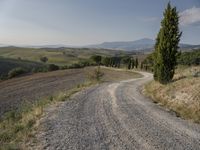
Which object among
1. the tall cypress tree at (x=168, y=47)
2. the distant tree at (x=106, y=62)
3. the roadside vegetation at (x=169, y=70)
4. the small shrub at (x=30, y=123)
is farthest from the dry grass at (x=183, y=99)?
the distant tree at (x=106, y=62)

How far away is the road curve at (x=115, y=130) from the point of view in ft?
31.5

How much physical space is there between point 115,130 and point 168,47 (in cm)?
1759

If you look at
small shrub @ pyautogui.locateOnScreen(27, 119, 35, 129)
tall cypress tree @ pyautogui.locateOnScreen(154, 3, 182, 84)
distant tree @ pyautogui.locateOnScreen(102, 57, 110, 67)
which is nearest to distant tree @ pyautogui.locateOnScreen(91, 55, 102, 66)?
distant tree @ pyautogui.locateOnScreen(102, 57, 110, 67)

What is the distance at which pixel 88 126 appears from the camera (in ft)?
39.8

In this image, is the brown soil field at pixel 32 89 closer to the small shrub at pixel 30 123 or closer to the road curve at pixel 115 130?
the road curve at pixel 115 130

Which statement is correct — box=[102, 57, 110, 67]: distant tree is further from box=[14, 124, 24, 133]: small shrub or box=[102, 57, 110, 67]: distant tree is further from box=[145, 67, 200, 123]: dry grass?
box=[14, 124, 24, 133]: small shrub

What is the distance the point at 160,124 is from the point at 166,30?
16920 mm

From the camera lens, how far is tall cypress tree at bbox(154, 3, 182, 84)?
88.7ft

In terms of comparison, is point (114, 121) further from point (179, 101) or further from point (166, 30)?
point (166, 30)

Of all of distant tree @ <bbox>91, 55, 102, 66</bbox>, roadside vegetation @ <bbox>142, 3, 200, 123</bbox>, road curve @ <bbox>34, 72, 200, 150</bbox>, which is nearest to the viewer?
road curve @ <bbox>34, 72, 200, 150</bbox>

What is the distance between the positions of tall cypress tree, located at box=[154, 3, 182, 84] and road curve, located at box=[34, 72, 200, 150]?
11.3 metres

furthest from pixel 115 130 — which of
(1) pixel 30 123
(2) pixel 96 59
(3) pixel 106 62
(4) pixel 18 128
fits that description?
(2) pixel 96 59

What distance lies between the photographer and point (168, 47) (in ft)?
88.9

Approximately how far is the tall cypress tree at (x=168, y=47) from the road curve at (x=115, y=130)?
11.3 meters
